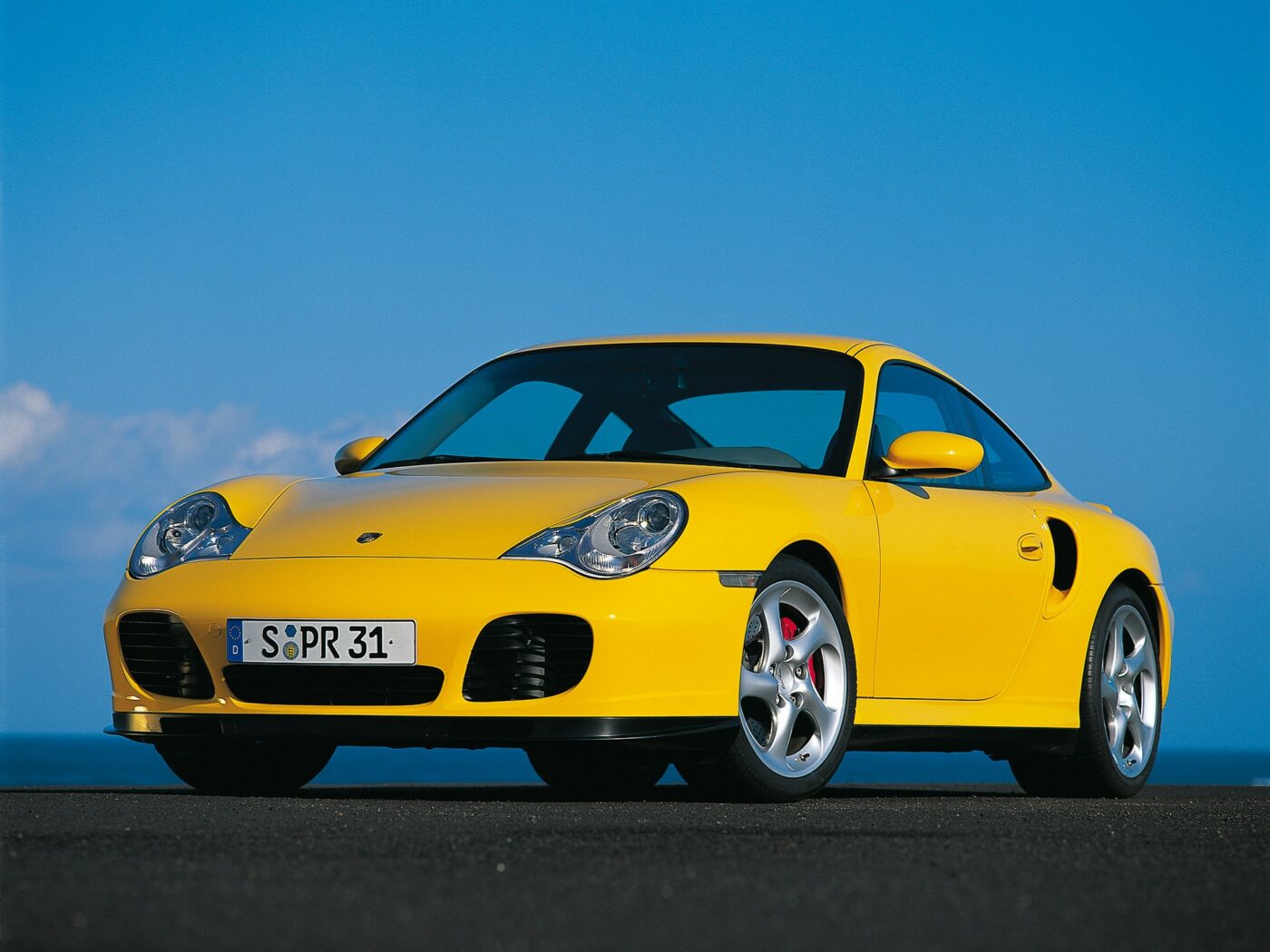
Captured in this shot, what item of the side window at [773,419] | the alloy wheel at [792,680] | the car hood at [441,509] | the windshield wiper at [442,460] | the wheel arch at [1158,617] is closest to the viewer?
the car hood at [441,509]

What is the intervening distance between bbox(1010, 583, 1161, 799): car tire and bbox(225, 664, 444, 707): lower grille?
2877 millimetres

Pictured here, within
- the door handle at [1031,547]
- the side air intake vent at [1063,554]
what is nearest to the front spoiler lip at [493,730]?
the door handle at [1031,547]

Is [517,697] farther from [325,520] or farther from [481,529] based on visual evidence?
[325,520]

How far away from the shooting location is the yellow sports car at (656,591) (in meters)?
5.52

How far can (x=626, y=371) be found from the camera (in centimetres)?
728

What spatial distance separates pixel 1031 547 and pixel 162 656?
307 cm

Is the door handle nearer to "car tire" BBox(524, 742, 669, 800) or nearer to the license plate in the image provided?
"car tire" BBox(524, 742, 669, 800)

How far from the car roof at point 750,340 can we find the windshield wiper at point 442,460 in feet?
Answer: 2.38

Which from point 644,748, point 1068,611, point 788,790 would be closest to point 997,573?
point 1068,611

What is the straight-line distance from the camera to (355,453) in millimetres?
7270

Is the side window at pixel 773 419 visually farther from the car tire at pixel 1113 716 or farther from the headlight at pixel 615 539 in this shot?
the car tire at pixel 1113 716

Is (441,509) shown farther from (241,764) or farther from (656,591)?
(241,764)

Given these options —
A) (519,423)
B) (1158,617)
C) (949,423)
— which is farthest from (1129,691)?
(519,423)

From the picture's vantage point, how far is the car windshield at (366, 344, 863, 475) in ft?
22.2
